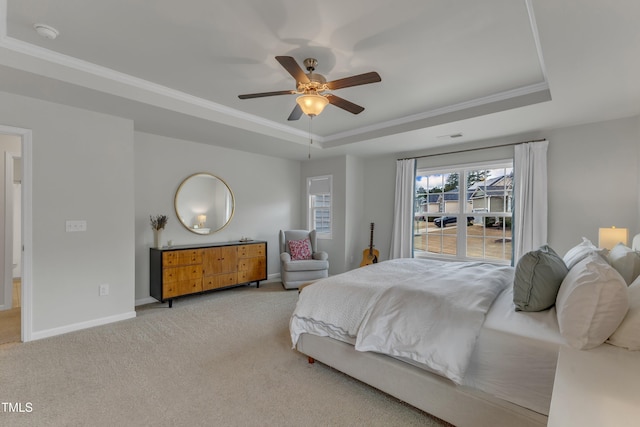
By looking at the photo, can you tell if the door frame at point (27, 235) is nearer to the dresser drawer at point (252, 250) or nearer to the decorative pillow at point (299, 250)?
the dresser drawer at point (252, 250)

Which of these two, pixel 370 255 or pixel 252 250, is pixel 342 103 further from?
pixel 370 255

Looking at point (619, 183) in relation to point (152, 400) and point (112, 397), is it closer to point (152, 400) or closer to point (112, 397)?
point (152, 400)

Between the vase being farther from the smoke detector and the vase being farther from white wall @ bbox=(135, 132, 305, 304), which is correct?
the smoke detector

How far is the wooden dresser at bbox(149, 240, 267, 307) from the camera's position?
12.9 ft

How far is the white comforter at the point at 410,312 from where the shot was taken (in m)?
1.66

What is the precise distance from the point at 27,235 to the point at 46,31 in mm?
1965

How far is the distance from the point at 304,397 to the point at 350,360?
0.41m

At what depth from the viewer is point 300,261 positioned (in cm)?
497

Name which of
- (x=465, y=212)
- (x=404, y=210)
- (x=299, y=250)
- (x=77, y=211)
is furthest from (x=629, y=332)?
(x=77, y=211)

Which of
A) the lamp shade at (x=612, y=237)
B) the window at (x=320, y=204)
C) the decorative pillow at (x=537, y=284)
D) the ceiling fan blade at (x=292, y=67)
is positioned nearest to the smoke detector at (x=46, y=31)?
the ceiling fan blade at (x=292, y=67)

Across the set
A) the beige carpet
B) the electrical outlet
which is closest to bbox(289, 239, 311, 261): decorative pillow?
the beige carpet

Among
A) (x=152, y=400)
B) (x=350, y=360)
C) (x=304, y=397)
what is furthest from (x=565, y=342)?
(x=152, y=400)

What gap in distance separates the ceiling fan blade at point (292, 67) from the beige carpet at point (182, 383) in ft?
7.73

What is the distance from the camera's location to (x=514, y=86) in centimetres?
304
